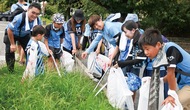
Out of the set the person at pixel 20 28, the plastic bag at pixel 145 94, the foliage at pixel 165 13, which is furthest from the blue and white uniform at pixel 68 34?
the foliage at pixel 165 13

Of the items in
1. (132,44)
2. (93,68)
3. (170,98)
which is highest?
(132,44)

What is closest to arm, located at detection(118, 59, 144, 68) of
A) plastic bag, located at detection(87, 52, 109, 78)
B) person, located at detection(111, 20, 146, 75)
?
person, located at detection(111, 20, 146, 75)

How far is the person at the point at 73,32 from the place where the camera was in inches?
265

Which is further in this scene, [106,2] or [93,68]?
[106,2]

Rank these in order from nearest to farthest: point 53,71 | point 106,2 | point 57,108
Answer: point 57,108
point 53,71
point 106,2

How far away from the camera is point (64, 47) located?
23.3 ft

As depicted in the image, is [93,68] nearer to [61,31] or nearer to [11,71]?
[61,31]

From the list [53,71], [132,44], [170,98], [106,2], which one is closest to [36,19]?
[53,71]

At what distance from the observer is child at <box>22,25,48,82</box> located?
199 inches

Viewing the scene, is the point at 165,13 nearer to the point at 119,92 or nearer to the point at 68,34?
the point at 68,34

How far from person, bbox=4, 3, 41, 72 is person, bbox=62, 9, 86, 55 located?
907 millimetres

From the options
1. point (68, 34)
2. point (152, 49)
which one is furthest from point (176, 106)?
point (68, 34)

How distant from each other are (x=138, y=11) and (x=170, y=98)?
12555 millimetres

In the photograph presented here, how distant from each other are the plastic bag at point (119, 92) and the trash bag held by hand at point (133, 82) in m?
0.14
